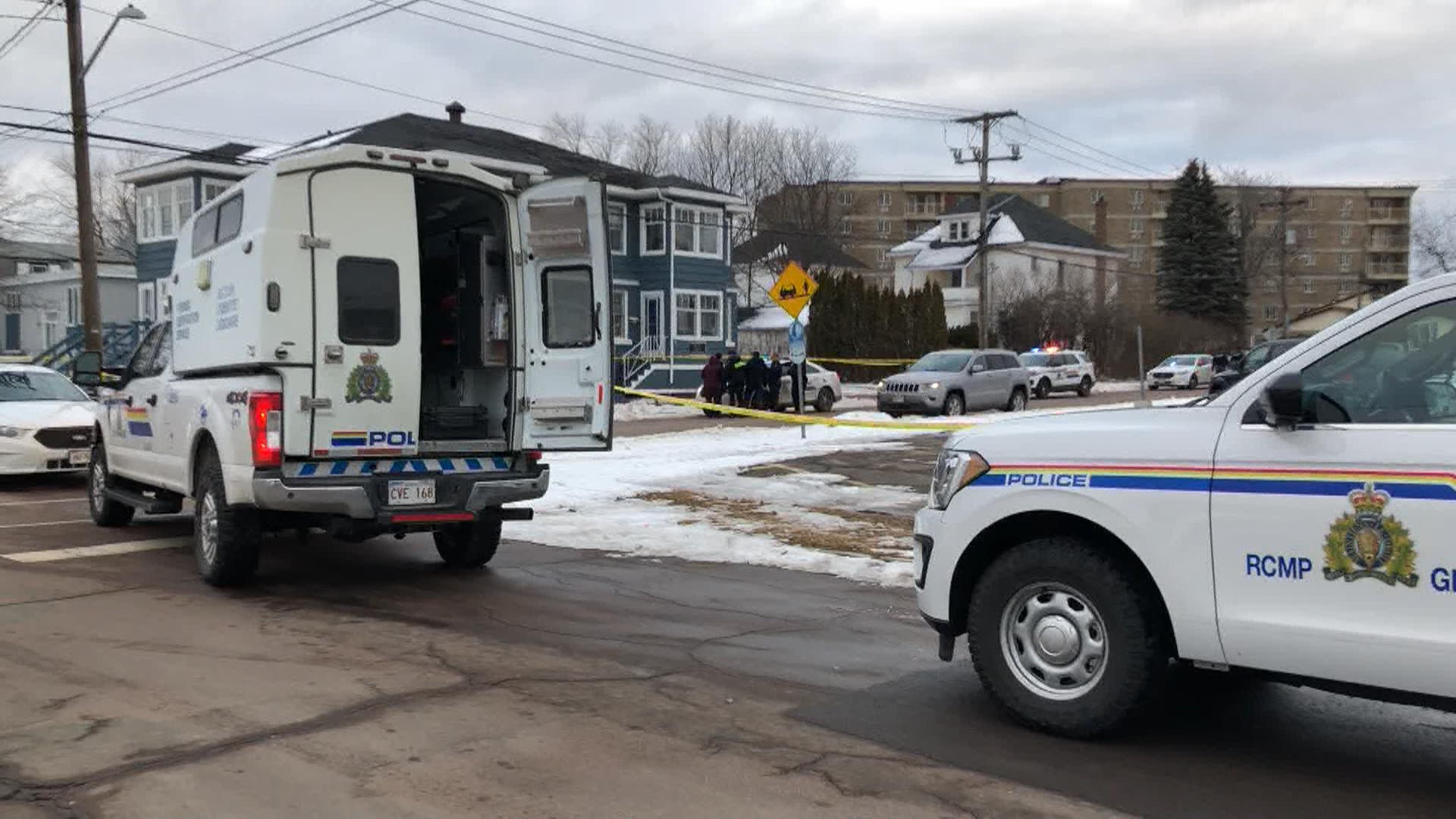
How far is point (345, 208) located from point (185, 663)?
3.47 m

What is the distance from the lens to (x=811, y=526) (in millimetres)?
12336

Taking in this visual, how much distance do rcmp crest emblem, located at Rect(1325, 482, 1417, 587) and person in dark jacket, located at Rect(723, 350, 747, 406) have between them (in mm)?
25662

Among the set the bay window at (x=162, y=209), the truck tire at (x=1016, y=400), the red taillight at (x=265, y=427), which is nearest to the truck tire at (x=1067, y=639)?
the red taillight at (x=265, y=427)

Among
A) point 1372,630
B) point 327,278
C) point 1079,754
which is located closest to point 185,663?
point 327,278

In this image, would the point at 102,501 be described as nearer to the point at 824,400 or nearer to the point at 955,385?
the point at 955,385

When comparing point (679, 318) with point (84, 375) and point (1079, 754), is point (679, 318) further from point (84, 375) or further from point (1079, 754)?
point (1079, 754)

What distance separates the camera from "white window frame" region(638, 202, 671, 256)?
144ft

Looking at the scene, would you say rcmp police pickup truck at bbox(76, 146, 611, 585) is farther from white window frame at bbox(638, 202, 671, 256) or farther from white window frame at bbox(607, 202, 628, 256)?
white window frame at bbox(638, 202, 671, 256)

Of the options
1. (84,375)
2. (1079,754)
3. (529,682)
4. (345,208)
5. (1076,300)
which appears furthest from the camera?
(1076,300)

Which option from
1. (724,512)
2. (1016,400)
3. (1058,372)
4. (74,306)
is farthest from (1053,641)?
(74,306)

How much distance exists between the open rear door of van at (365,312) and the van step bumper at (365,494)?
305 mm

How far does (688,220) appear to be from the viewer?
146ft

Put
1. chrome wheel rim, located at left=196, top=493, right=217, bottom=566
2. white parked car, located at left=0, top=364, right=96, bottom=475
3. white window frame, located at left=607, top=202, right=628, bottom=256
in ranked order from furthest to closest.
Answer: white window frame, located at left=607, top=202, right=628, bottom=256, white parked car, located at left=0, top=364, right=96, bottom=475, chrome wheel rim, located at left=196, top=493, right=217, bottom=566

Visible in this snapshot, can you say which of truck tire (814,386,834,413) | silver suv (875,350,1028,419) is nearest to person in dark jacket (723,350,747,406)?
truck tire (814,386,834,413)
